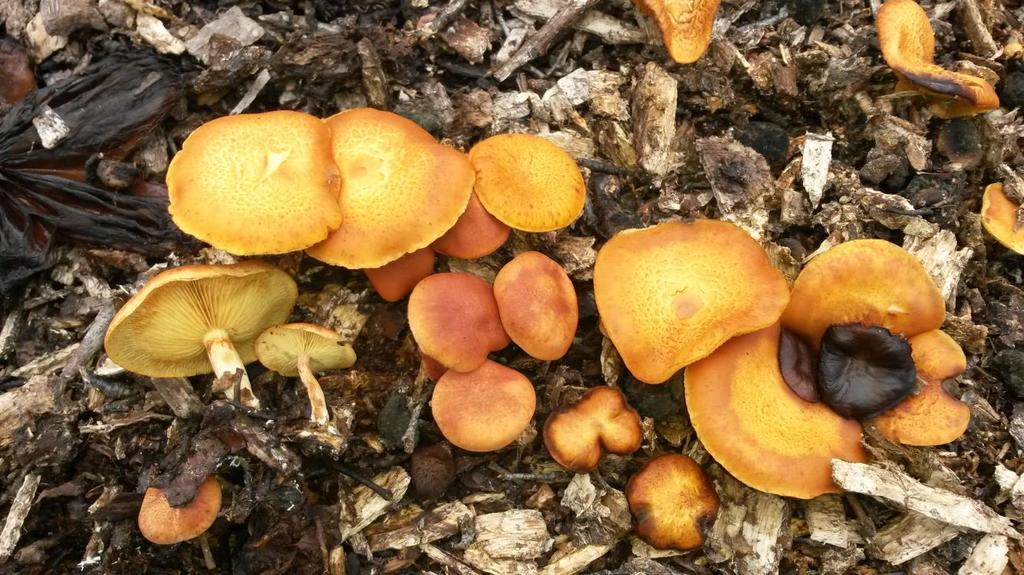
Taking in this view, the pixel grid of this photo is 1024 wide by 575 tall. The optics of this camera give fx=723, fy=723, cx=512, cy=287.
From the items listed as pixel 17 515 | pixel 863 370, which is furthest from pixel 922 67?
pixel 17 515

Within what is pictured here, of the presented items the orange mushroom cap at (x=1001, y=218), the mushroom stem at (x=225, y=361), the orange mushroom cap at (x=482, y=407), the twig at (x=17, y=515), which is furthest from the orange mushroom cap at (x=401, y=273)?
the orange mushroom cap at (x=1001, y=218)

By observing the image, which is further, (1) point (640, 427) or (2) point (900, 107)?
(2) point (900, 107)

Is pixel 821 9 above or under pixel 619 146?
above

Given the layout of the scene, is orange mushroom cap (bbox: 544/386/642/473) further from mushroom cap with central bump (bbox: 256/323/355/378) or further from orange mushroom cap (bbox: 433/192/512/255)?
mushroom cap with central bump (bbox: 256/323/355/378)

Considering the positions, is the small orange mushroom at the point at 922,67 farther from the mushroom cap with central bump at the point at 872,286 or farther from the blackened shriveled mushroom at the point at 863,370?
the blackened shriveled mushroom at the point at 863,370

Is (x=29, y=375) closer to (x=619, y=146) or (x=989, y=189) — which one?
(x=619, y=146)

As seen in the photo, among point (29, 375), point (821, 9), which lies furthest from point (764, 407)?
point (29, 375)
